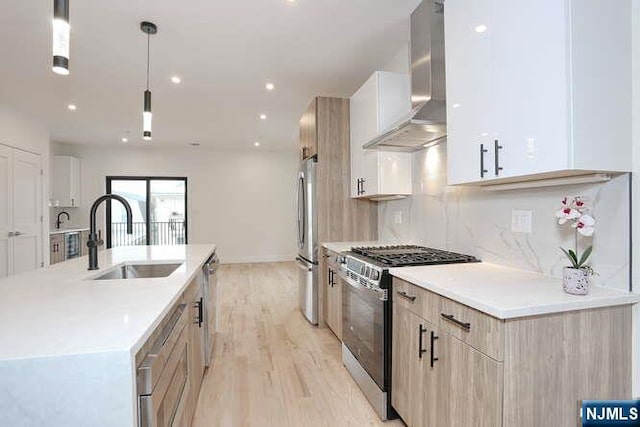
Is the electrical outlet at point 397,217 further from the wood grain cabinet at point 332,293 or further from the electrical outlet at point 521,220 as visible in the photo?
the electrical outlet at point 521,220

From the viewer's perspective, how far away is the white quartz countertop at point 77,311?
2.88ft

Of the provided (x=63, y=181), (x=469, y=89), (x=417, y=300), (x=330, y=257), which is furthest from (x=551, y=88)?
(x=63, y=181)

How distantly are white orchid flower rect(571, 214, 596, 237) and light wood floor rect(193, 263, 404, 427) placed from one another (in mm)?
1432

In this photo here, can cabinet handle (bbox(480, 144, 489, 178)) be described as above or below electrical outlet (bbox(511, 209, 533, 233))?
above

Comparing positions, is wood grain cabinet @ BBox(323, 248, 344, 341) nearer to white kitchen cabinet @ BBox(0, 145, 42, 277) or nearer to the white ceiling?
the white ceiling

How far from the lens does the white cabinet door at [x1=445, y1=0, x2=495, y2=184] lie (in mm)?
1637

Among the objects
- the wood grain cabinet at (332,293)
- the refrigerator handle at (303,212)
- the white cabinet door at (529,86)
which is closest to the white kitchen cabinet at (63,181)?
the refrigerator handle at (303,212)

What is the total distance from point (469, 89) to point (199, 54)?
2500 millimetres

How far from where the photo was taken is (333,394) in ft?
7.55

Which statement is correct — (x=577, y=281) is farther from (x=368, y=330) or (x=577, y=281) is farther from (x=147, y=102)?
(x=147, y=102)

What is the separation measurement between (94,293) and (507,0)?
219 centimetres

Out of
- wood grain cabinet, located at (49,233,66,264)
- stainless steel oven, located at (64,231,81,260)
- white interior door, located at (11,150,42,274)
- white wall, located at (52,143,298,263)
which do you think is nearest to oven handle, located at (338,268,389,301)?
white interior door, located at (11,150,42,274)

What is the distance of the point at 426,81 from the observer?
2.30 m

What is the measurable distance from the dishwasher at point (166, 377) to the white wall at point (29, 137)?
194 inches
